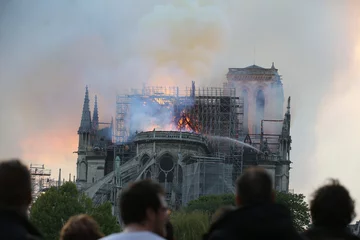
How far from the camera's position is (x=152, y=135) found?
114438mm

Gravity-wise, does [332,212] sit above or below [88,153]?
below

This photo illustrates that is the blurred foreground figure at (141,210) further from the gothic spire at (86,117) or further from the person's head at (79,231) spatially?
the gothic spire at (86,117)

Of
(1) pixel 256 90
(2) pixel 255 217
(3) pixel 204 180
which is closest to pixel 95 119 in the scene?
(1) pixel 256 90

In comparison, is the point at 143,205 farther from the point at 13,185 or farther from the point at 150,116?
the point at 150,116

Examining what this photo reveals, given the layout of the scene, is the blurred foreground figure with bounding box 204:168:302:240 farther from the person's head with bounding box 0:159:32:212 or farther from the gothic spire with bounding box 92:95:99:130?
the gothic spire with bounding box 92:95:99:130

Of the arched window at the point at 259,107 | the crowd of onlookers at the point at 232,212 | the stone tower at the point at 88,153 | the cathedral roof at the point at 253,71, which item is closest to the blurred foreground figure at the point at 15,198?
the crowd of onlookers at the point at 232,212

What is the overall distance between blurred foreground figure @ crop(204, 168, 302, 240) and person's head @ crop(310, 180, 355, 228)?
88 centimetres

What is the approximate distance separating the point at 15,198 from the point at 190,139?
102599mm

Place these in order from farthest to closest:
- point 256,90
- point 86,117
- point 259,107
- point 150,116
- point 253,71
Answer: point 259,107 → point 253,71 → point 256,90 → point 86,117 → point 150,116

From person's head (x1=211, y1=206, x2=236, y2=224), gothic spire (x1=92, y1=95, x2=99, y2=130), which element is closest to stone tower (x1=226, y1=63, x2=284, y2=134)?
gothic spire (x1=92, y1=95, x2=99, y2=130)

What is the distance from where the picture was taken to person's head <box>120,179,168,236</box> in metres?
11.5

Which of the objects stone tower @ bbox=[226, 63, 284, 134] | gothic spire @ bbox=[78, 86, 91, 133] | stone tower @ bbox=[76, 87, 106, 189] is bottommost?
stone tower @ bbox=[76, 87, 106, 189]

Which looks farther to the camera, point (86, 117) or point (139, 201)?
point (86, 117)

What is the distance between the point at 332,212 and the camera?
12.2 meters
